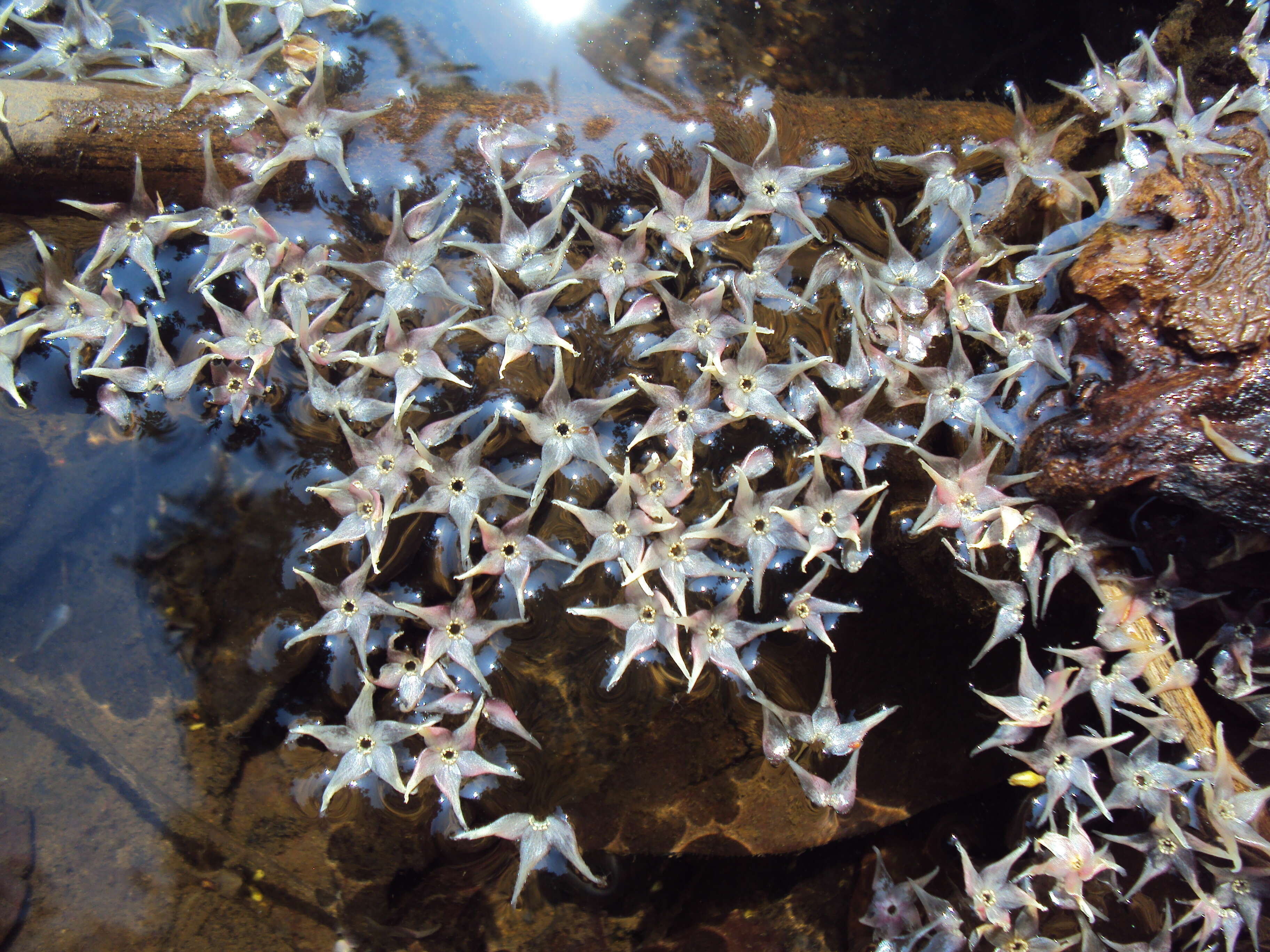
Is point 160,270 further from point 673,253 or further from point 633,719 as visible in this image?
point 633,719

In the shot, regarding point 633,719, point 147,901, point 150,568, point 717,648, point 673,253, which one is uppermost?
point 673,253

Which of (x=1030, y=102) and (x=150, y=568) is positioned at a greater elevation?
(x=1030, y=102)

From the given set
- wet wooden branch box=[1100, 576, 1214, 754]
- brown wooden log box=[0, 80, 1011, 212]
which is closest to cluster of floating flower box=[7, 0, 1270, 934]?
wet wooden branch box=[1100, 576, 1214, 754]

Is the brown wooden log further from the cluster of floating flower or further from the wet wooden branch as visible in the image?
the wet wooden branch

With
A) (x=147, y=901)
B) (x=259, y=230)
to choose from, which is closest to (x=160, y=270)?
(x=259, y=230)

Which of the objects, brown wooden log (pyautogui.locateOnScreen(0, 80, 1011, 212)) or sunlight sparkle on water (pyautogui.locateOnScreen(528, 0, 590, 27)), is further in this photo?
sunlight sparkle on water (pyautogui.locateOnScreen(528, 0, 590, 27))

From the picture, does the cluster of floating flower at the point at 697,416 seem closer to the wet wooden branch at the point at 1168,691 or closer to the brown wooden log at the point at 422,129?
the wet wooden branch at the point at 1168,691

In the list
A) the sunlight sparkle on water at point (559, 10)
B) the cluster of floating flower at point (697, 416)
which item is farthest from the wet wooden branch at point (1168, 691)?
the sunlight sparkle on water at point (559, 10)

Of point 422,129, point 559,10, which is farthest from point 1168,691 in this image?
point 559,10
